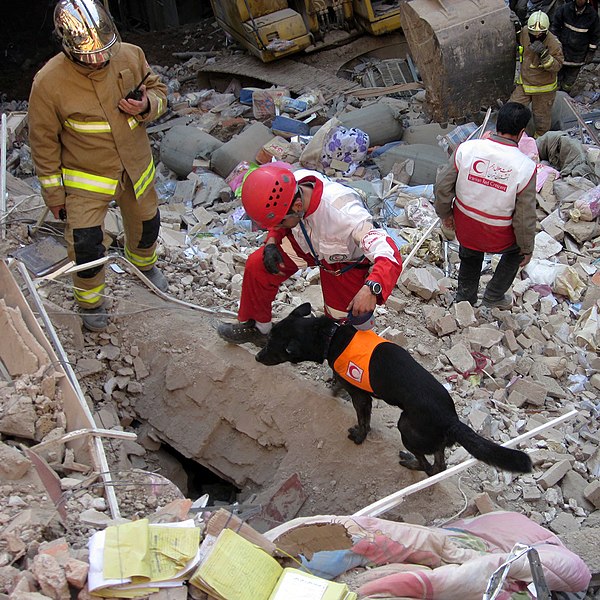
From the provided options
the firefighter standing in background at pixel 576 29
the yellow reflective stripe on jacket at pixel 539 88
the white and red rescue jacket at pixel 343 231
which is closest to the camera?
the white and red rescue jacket at pixel 343 231

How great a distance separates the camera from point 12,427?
3.69 meters

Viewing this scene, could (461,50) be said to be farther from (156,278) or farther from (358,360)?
(358,360)

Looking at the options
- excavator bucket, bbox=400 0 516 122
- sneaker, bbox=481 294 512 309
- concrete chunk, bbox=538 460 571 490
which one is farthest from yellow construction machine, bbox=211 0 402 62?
concrete chunk, bbox=538 460 571 490

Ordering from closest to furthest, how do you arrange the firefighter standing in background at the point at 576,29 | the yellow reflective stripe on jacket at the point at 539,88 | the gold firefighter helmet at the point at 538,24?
the gold firefighter helmet at the point at 538,24 → the yellow reflective stripe on jacket at the point at 539,88 → the firefighter standing in background at the point at 576,29

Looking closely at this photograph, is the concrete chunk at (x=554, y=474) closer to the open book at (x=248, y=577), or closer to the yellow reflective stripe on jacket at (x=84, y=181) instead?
the open book at (x=248, y=577)

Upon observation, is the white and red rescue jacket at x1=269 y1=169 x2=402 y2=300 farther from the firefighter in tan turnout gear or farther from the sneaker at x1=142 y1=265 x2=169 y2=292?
the sneaker at x1=142 y1=265 x2=169 y2=292

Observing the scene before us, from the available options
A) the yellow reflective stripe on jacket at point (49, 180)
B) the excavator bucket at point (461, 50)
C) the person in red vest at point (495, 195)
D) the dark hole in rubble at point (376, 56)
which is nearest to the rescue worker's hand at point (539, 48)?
the excavator bucket at point (461, 50)

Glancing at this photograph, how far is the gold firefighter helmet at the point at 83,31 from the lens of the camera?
14.1ft

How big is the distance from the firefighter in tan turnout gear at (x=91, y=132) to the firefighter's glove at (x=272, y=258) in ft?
3.82

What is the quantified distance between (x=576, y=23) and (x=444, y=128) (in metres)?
2.36

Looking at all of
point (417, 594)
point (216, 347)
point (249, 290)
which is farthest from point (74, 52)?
point (417, 594)

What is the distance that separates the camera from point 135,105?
4.65m

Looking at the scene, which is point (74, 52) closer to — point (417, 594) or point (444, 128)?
point (417, 594)

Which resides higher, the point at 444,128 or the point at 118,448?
the point at 118,448
